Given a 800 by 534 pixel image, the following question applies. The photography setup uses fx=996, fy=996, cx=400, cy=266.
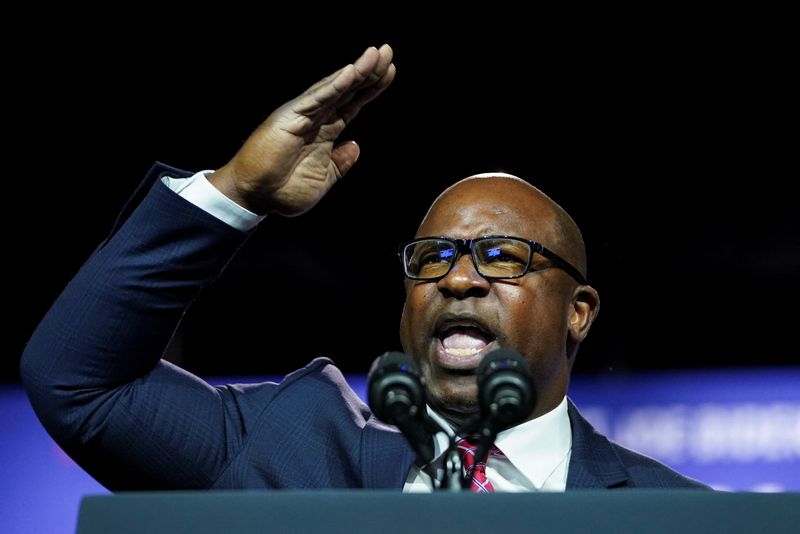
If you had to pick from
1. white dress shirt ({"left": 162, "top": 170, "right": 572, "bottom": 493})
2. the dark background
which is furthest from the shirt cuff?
the dark background

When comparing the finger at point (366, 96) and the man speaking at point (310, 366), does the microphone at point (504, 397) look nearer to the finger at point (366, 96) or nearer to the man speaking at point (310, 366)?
the man speaking at point (310, 366)

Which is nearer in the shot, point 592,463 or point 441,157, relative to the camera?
point 592,463

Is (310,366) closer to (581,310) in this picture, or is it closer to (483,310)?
(483,310)

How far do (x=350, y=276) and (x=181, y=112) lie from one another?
827mm

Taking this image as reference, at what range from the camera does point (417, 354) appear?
1.74m

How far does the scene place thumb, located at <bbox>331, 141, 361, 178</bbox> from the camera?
171 cm

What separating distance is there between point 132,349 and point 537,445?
69 cm

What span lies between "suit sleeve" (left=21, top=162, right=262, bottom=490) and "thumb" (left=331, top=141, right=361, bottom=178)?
229 millimetres

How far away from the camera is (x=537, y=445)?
1709 millimetres

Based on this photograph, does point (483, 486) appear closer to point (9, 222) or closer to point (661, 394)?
point (661, 394)

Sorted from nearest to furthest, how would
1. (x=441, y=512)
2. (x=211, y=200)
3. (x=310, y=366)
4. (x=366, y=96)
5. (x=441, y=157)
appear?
(x=441, y=512), (x=211, y=200), (x=366, y=96), (x=310, y=366), (x=441, y=157)

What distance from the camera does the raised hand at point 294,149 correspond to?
→ 157 centimetres

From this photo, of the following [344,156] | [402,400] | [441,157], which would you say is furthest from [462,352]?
[441,157]

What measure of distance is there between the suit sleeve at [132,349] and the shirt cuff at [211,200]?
0.06 feet
